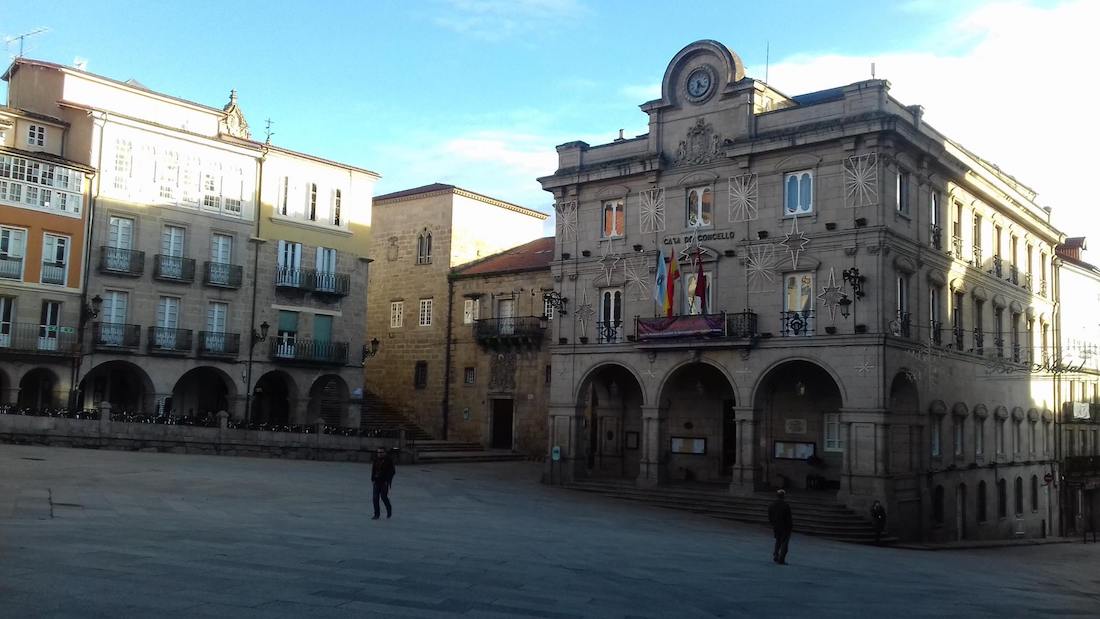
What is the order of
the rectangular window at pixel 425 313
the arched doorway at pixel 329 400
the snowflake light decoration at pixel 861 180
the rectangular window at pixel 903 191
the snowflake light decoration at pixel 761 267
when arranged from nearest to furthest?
1. the snowflake light decoration at pixel 861 180
2. the rectangular window at pixel 903 191
3. the snowflake light decoration at pixel 761 267
4. the arched doorway at pixel 329 400
5. the rectangular window at pixel 425 313

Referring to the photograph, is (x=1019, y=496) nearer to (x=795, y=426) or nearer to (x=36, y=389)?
(x=795, y=426)

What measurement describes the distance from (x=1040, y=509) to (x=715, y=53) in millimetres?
23705

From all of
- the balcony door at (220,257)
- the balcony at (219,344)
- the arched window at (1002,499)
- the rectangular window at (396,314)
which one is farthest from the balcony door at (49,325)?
the arched window at (1002,499)

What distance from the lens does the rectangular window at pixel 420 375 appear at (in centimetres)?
5109

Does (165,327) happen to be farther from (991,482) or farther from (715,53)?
(991,482)

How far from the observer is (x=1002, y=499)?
38031mm

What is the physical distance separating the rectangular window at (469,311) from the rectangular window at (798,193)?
20899 mm

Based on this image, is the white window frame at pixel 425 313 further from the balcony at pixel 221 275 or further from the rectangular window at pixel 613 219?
the rectangular window at pixel 613 219

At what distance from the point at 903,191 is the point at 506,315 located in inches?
855

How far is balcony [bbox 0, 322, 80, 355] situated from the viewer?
35553 millimetres

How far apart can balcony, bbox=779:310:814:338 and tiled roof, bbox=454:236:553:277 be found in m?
16.2

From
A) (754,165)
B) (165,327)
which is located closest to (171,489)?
(165,327)

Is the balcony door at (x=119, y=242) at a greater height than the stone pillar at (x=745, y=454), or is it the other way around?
the balcony door at (x=119, y=242)

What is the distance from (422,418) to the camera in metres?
50.6
